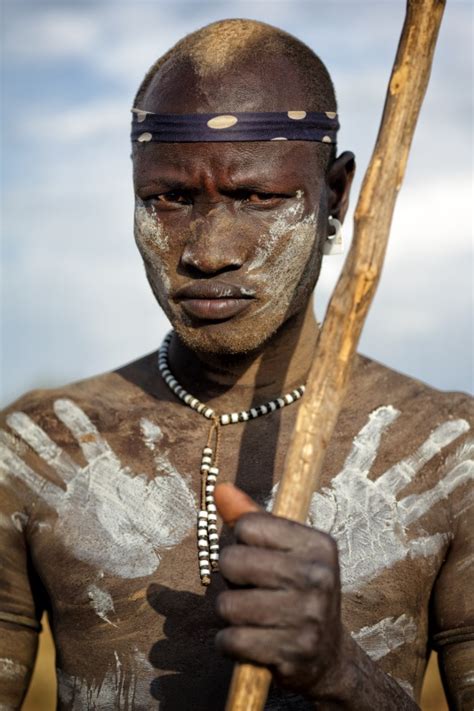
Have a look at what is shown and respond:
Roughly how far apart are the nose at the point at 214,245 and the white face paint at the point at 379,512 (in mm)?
701

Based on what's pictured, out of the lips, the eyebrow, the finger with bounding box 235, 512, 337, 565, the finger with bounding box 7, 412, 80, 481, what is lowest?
the finger with bounding box 7, 412, 80, 481

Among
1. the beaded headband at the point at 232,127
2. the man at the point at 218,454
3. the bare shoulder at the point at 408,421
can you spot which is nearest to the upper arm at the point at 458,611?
the man at the point at 218,454

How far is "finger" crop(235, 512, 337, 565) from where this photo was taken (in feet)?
11.7

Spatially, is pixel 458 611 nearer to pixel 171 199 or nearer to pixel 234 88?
pixel 171 199

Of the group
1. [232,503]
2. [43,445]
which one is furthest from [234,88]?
[232,503]

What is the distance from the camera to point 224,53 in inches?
184

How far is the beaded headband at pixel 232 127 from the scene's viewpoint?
4.52 metres

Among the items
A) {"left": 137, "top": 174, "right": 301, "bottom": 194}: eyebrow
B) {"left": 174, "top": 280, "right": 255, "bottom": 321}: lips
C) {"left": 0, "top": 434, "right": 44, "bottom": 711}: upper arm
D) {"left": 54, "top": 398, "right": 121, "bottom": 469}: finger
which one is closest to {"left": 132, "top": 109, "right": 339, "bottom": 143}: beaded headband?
{"left": 137, "top": 174, "right": 301, "bottom": 194}: eyebrow

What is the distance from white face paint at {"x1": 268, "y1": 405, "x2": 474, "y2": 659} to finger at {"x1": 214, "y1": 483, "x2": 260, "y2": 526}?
80 cm

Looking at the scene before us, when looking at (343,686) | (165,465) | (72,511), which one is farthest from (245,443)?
(343,686)

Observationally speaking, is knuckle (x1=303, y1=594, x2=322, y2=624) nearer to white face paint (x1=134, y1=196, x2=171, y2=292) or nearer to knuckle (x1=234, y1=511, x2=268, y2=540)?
knuckle (x1=234, y1=511, x2=268, y2=540)

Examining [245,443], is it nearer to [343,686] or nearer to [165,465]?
[165,465]

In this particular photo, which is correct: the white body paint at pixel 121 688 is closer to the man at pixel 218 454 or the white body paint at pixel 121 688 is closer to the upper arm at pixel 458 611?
the man at pixel 218 454

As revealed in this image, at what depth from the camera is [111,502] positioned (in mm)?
4633
